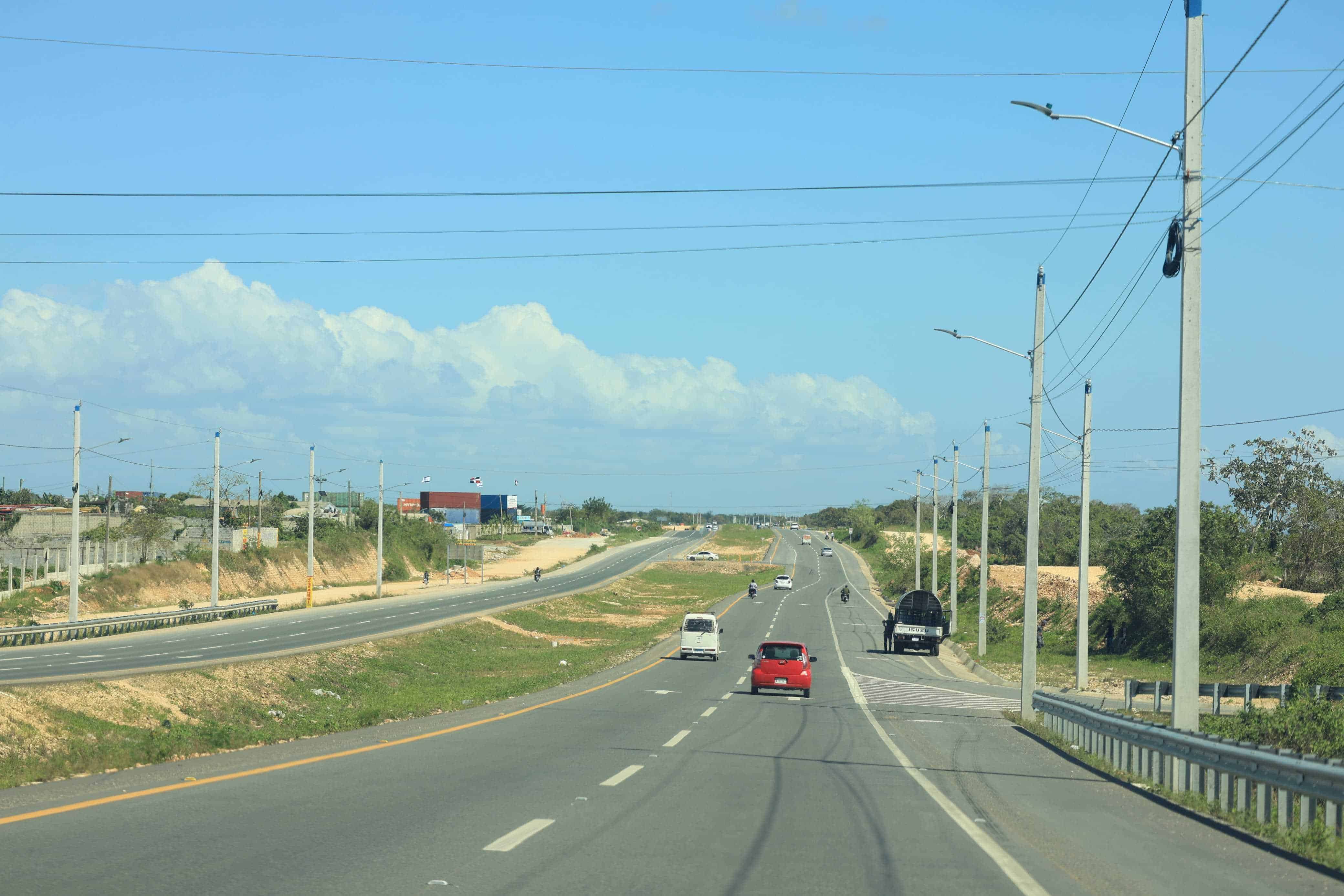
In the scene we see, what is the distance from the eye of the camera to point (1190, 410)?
1465 centimetres

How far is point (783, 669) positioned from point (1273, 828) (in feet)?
72.8

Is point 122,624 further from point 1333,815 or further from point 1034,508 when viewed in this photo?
point 1333,815

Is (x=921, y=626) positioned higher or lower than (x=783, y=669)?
lower

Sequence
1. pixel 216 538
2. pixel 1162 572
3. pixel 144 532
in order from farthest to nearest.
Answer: pixel 144 532
pixel 216 538
pixel 1162 572

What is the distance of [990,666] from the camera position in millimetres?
50562

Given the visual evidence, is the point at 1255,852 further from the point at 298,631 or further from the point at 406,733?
the point at 298,631

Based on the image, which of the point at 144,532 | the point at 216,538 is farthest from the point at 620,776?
the point at 144,532

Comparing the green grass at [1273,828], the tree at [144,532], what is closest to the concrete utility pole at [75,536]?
the tree at [144,532]

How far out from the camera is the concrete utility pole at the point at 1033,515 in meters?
25.7

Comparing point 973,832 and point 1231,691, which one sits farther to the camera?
point 1231,691

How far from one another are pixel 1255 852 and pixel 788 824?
3.93 metres

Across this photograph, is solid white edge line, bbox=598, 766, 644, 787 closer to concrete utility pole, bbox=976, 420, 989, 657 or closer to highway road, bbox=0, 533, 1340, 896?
highway road, bbox=0, 533, 1340, 896

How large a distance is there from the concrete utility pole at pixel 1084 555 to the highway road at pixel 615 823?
61.9 ft

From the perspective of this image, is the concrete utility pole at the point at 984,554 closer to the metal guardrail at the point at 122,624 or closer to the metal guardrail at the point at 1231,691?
the metal guardrail at the point at 1231,691
